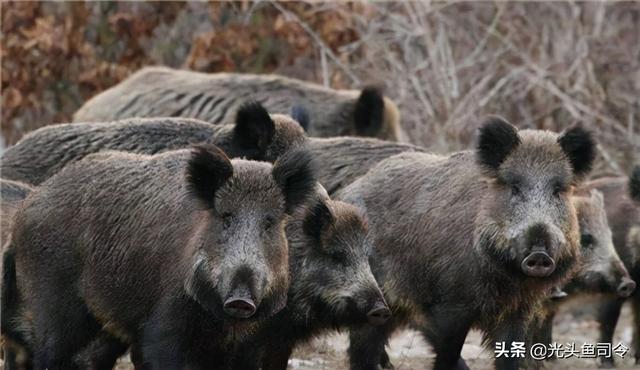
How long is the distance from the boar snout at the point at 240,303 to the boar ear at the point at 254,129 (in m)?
3.15

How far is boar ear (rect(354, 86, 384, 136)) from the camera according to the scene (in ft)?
39.5

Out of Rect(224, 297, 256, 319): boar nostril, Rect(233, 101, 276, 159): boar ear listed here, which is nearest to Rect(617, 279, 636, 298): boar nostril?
Rect(233, 101, 276, 159): boar ear

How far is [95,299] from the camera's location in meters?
6.68

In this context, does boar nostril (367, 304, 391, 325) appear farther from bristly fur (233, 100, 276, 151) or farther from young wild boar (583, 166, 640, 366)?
young wild boar (583, 166, 640, 366)

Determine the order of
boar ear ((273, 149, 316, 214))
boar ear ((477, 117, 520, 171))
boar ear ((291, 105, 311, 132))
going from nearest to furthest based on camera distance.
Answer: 1. boar ear ((273, 149, 316, 214))
2. boar ear ((477, 117, 520, 171))
3. boar ear ((291, 105, 311, 132))

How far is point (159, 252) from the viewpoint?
254 inches

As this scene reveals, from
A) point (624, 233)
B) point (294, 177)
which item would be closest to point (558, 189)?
point (294, 177)

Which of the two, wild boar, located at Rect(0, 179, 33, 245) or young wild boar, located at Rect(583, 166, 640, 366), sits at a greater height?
wild boar, located at Rect(0, 179, 33, 245)

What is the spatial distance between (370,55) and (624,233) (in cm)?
600

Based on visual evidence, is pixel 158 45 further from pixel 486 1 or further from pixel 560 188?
pixel 560 188

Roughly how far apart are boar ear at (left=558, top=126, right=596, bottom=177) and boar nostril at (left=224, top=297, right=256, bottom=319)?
2.60m

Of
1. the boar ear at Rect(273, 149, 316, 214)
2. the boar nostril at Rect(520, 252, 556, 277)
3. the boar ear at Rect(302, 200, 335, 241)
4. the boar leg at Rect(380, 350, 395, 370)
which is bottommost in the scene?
the boar leg at Rect(380, 350, 395, 370)

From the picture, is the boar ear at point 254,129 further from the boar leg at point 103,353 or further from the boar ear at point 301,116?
the boar ear at point 301,116

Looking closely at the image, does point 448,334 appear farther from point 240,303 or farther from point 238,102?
point 238,102
